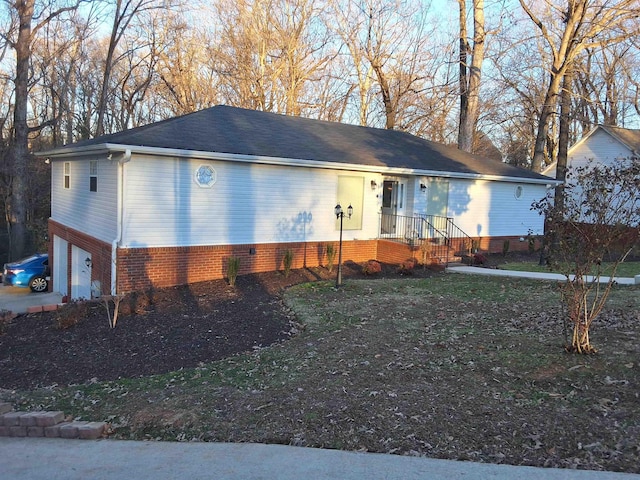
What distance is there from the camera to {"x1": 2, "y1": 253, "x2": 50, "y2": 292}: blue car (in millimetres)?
16844

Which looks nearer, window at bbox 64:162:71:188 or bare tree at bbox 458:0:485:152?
window at bbox 64:162:71:188

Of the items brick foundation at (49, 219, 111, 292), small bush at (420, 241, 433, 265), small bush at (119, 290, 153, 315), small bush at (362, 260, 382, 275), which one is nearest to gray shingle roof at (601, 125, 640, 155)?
small bush at (420, 241, 433, 265)

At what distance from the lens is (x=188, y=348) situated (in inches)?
288

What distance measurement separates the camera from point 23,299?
15547 mm

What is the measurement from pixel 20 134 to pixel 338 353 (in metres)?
20.2

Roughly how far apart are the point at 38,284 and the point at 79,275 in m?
3.94

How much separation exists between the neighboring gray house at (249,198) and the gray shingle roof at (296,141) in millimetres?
65

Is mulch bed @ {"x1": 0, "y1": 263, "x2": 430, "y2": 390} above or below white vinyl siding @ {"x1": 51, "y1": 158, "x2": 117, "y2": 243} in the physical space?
below

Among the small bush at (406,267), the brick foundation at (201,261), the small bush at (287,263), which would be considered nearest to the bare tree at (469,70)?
the small bush at (406,267)

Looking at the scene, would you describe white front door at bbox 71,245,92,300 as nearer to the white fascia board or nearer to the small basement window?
the white fascia board

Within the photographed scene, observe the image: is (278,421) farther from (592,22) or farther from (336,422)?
(592,22)

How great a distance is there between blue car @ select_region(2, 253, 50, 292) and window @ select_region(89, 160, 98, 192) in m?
6.39

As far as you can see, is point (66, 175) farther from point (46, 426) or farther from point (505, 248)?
point (505, 248)

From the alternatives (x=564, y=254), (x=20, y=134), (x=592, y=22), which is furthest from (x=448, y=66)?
(x=564, y=254)
